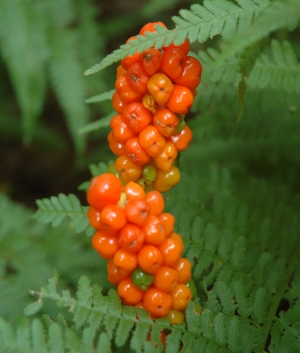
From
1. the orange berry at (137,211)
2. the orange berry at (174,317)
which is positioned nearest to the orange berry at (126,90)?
the orange berry at (137,211)

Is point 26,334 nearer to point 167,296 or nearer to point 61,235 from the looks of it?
point 167,296

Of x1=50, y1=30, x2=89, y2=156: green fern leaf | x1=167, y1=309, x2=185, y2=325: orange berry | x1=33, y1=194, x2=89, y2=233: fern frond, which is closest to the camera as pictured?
x1=167, y1=309, x2=185, y2=325: orange berry

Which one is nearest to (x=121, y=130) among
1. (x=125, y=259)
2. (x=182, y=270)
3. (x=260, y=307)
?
(x=125, y=259)

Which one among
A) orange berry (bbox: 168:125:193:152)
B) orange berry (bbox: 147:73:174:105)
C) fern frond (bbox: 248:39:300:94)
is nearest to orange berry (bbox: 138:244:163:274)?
orange berry (bbox: 168:125:193:152)

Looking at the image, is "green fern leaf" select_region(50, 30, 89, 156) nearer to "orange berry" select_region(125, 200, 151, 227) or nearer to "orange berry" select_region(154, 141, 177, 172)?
"orange berry" select_region(154, 141, 177, 172)

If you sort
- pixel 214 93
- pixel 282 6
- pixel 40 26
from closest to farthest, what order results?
pixel 282 6
pixel 214 93
pixel 40 26

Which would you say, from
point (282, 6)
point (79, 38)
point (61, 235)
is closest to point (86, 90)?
point (79, 38)

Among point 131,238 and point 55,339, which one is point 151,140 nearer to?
point 131,238
